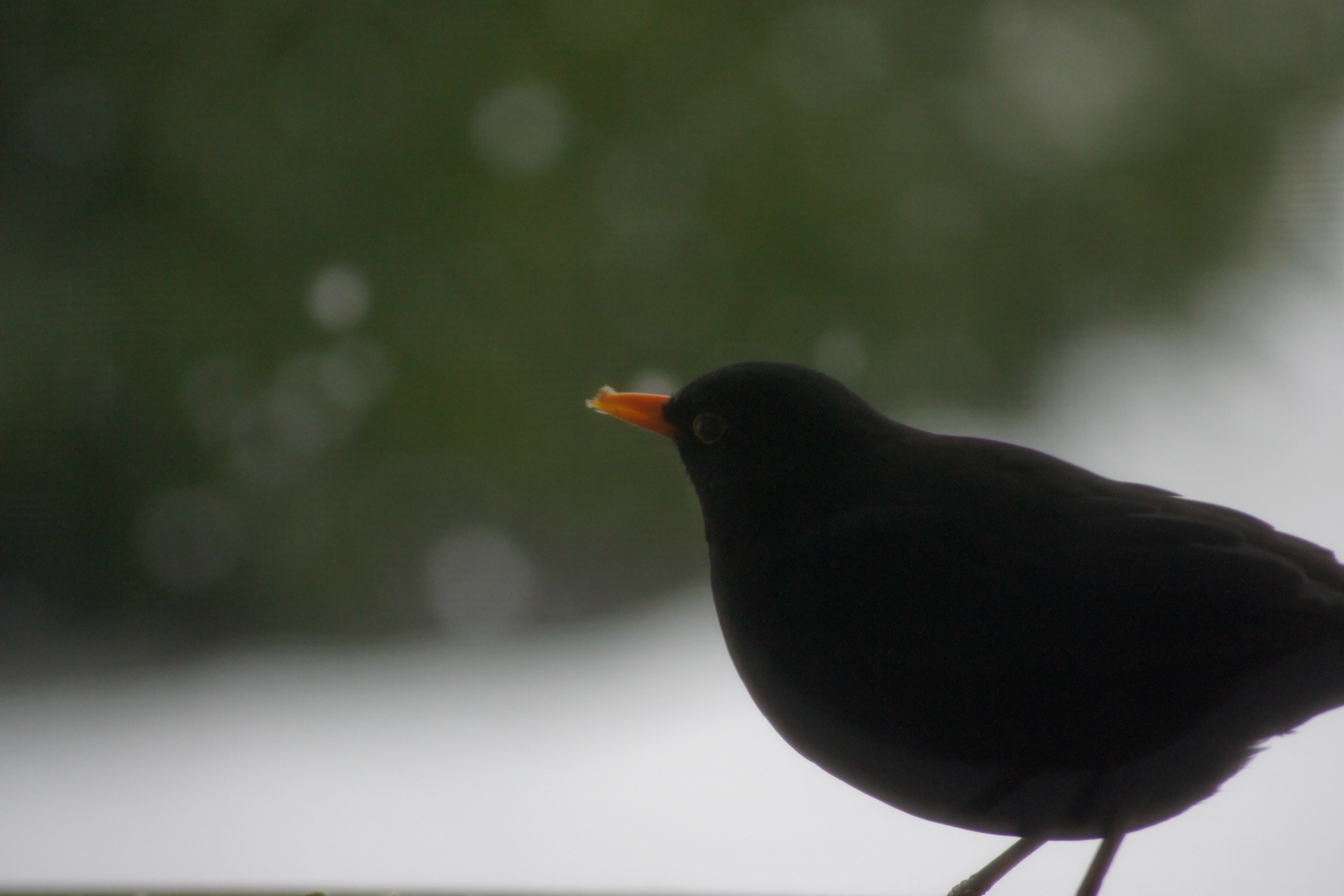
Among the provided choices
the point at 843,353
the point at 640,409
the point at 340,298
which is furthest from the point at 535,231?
the point at 640,409

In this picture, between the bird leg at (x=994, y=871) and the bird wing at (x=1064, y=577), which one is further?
the bird leg at (x=994, y=871)

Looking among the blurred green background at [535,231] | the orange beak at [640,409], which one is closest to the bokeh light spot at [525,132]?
the blurred green background at [535,231]

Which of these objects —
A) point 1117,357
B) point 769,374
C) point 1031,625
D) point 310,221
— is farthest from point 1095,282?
point 310,221

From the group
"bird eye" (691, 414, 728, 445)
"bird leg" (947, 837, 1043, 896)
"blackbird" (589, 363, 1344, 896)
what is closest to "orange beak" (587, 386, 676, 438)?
"bird eye" (691, 414, 728, 445)

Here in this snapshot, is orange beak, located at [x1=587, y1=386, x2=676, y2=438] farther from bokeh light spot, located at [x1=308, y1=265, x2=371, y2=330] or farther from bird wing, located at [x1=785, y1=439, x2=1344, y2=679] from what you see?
bokeh light spot, located at [x1=308, y1=265, x2=371, y2=330]

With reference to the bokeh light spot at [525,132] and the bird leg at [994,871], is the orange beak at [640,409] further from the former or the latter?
the bokeh light spot at [525,132]

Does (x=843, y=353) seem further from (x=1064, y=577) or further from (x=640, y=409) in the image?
(x=1064, y=577)
